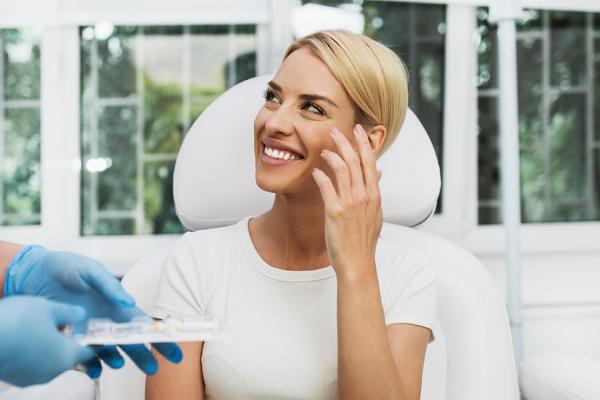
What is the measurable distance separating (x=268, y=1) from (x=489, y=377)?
1.27 metres

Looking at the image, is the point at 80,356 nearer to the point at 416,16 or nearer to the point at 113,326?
the point at 113,326

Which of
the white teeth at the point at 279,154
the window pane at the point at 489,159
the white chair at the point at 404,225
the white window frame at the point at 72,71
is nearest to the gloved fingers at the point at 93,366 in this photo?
the white chair at the point at 404,225

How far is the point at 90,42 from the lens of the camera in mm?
2057

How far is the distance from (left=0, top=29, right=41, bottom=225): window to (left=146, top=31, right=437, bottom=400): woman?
1.10 metres

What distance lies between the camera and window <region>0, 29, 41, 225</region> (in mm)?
2061

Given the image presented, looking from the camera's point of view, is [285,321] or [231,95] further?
[231,95]

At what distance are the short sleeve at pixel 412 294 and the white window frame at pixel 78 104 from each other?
891mm

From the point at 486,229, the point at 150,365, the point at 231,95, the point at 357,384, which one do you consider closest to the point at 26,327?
the point at 150,365

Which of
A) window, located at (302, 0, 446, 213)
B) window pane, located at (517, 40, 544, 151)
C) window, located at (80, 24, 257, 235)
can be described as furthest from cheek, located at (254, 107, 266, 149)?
window pane, located at (517, 40, 544, 151)

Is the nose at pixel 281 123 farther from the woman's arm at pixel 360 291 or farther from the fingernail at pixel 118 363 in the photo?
the fingernail at pixel 118 363

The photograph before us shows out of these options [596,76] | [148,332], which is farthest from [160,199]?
[596,76]

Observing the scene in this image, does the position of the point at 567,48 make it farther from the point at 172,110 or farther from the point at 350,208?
the point at 350,208

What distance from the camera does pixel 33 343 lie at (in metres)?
0.69

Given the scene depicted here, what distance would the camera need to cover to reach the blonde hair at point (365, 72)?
1.17 m
